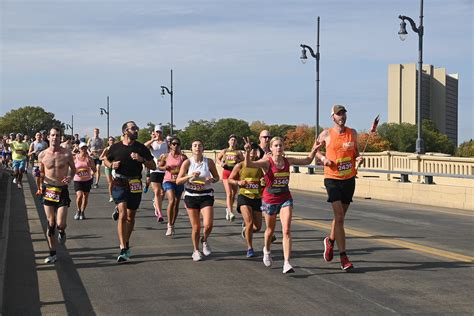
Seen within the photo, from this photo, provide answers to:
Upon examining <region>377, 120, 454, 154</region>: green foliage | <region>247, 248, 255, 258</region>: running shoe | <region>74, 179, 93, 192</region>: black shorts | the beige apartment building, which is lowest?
<region>247, 248, 255, 258</region>: running shoe

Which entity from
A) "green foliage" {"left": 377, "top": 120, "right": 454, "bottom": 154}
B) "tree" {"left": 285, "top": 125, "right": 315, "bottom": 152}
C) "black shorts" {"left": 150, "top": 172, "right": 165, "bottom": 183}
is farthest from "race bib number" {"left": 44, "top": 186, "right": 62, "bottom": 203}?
"tree" {"left": 285, "top": 125, "right": 315, "bottom": 152}

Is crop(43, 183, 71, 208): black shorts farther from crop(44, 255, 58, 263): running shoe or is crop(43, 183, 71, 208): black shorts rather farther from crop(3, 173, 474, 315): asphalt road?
crop(3, 173, 474, 315): asphalt road

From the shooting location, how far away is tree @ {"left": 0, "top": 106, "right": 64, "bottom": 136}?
15212cm

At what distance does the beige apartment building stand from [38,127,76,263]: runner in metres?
117

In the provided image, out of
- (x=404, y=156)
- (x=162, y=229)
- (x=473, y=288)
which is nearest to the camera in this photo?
(x=473, y=288)

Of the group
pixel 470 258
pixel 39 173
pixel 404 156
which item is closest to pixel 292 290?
pixel 470 258

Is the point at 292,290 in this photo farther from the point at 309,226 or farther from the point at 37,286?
the point at 309,226

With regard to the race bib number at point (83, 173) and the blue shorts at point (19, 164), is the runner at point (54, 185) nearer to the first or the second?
the race bib number at point (83, 173)

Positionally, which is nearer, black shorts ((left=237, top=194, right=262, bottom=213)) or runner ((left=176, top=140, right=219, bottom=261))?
runner ((left=176, top=140, right=219, bottom=261))

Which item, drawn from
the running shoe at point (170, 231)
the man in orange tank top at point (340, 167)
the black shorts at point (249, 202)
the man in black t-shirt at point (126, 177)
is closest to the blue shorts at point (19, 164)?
the running shoe at point (170, 231)

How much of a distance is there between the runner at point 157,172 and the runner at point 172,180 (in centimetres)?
97

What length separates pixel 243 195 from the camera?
35.2 ft

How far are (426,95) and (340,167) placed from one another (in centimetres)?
16429

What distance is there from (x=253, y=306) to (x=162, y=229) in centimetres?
714
